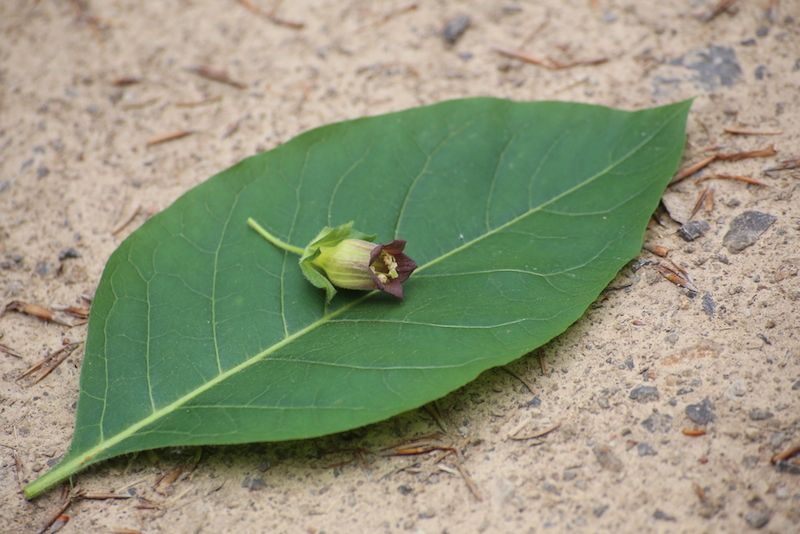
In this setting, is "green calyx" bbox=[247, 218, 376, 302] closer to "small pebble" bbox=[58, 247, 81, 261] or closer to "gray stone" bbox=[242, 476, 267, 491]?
"gray stone" bbox=[242, 476, 267, 491]

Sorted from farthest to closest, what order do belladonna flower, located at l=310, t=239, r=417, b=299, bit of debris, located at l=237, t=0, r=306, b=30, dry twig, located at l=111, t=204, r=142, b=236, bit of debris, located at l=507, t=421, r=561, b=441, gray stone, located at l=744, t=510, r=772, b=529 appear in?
bit of debris, located at l=237, t=0, r=306, b=30, dry twig, located at l=111, t=204, r=142, b=236, belladonna flower, located at l=310, t=239, r=417, b=299, bit of debris, located at l=507, t=421, r=561, b=441, gray stone, located at l=744, t=510, r=772, b=529

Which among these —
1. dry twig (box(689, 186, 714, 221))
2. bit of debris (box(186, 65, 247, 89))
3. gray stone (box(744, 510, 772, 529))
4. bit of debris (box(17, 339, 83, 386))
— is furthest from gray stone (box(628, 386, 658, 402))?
bit of debris (box(186, 65, 247, 89))

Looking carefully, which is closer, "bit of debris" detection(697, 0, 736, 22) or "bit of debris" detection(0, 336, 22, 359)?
"bit of debris" detection(0, 336, 22, 359)

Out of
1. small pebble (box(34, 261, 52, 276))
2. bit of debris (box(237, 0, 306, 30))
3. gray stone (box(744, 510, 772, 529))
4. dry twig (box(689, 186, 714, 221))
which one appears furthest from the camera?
bit of debris (box(237, 0, 306, 30))

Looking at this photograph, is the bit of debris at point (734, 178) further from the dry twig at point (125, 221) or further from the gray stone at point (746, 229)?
the dry twig at point (125, 221)

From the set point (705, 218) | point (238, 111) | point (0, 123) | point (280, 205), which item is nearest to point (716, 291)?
point (705, 218)

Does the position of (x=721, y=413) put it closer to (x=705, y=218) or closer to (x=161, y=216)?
(x=705, y=218)

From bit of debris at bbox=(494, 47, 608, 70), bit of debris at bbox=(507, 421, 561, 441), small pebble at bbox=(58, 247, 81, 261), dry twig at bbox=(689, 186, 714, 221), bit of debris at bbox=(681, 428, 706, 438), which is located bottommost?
bit of debris at bbox=(507, 421, 561, 441)

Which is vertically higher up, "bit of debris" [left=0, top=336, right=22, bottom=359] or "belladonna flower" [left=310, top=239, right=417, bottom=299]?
"belladonna flower" [left=310, top=239, right=417, bottom=299]
